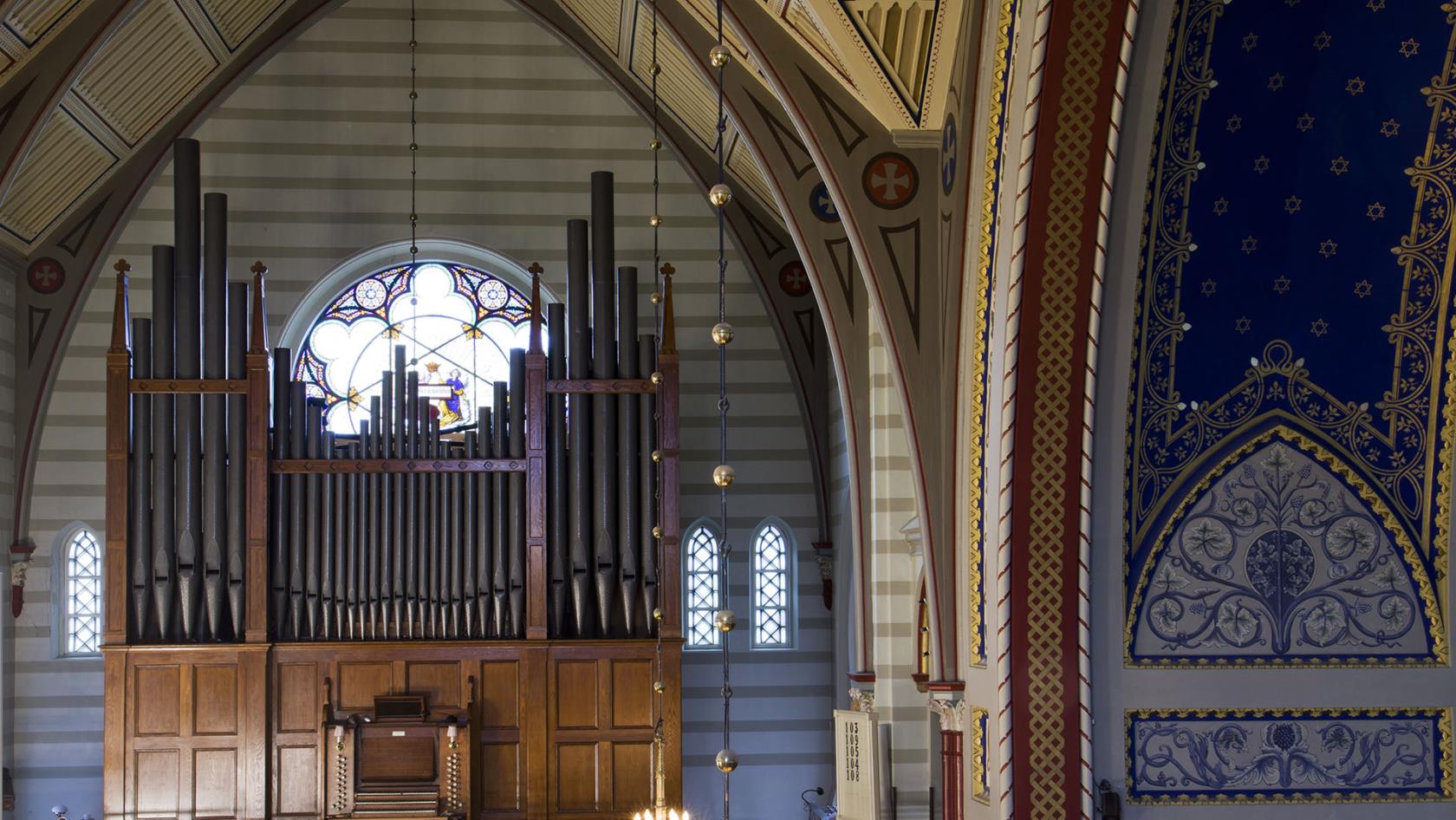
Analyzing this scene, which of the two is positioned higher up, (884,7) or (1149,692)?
(884,7)

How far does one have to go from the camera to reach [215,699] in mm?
15039

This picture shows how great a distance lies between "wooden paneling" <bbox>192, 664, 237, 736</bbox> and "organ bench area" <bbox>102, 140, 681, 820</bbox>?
2 centimetres

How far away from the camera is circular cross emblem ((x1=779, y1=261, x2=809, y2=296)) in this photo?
17.2 meters

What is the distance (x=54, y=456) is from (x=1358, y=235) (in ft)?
45.3

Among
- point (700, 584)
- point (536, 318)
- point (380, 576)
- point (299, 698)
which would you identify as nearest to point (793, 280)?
point (536, 318)

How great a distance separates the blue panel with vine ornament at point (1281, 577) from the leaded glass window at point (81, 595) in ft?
42.0

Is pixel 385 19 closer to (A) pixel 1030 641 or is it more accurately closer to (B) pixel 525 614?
(B) pixel 525 614

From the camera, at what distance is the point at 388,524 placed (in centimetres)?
1547

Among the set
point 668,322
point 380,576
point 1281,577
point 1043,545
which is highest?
point 668,322

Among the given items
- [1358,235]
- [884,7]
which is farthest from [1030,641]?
[884,7]

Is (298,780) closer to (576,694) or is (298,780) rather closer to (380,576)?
(380,576)

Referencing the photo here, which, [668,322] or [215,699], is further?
[668,322]

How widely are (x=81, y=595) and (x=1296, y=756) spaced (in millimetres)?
13373

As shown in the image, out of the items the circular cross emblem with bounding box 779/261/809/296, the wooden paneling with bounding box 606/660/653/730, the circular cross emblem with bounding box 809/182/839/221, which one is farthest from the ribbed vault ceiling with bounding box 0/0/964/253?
the wooden paneling with bounding box 606/660/653/730
